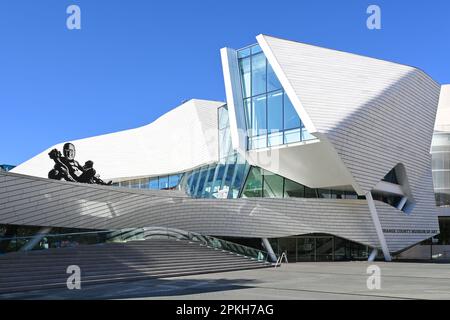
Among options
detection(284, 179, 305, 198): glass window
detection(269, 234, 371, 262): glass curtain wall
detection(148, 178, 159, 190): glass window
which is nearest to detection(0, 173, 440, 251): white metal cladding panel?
detection(269, 234, 371, 262): glass curtain wall

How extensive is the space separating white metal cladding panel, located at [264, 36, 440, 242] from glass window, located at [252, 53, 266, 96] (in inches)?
75.4

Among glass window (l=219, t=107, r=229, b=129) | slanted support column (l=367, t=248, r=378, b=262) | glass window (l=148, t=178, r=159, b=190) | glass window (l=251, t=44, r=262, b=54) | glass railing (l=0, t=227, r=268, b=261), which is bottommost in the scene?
slanted support column (l=367, t=248, r=378, b=262)

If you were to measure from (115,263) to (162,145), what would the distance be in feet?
132

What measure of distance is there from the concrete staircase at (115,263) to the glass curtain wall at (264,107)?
9.89 m

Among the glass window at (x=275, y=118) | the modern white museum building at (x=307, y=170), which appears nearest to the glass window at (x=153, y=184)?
the modern white museum building at (x=307, y=170)

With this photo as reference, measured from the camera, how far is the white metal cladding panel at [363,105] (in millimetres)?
36219

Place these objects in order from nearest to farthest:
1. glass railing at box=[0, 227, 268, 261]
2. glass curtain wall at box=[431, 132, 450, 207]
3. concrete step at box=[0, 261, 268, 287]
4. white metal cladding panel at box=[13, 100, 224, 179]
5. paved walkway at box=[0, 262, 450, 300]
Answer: paved walkway at box=[0, 262, 450, 300] < concrete step at box=[0, 261, 268, 287] < glass railing at box=[0, 227, 268, 261] < white metal cladding panel at box=[13, 100, 224, 179] < glass curtain wall at box=[431, 132, 450, 207]

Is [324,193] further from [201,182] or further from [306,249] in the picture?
[201,182]

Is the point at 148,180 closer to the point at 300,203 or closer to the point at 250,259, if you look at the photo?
the point at 300,203

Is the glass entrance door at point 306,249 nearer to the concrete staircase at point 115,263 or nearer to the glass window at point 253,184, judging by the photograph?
the glass window at point 253,184

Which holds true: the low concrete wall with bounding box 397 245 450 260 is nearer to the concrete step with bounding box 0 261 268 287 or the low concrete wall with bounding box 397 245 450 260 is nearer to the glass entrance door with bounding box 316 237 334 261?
the glass entrance door with bounding box 316 237 334 261

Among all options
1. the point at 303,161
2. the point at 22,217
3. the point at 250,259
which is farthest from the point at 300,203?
the point at 22,217

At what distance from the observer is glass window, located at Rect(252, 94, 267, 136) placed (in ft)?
130

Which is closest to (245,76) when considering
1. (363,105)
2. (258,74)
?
(258,74)
